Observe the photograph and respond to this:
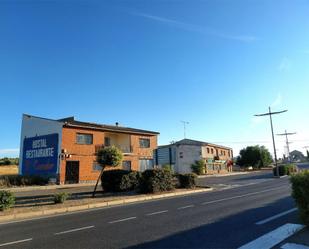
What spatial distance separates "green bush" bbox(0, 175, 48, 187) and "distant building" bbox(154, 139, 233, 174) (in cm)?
3120

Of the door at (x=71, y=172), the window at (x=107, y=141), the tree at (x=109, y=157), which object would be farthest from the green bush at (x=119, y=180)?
the window at (x=107, y=141)

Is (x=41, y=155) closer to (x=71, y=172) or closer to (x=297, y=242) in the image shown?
(x=71, y=172)

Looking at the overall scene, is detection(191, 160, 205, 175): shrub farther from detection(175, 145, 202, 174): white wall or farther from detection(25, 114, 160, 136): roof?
detection(25, 114, 160, 136): roof

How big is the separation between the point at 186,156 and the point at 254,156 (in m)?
31.1

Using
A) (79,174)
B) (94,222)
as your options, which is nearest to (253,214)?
(94,222)

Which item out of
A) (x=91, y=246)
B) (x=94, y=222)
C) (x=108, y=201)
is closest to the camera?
(x=91, y=246)

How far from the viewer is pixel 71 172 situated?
35.1 m

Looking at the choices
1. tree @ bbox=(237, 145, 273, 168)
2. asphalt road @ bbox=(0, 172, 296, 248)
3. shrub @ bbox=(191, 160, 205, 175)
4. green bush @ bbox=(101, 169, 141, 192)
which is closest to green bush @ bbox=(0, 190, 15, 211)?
asphalt road @ bbox=(0, 172, 296, 248)

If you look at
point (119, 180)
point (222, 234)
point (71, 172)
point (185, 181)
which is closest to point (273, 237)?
point (222, 234)

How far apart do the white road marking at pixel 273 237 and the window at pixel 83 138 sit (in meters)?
30.0

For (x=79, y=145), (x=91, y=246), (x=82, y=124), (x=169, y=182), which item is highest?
(x=82, y=124)

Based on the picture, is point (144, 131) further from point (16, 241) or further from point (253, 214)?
point (16, 241)

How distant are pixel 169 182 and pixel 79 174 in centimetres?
1568

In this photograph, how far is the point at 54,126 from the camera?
3553 centimetres
